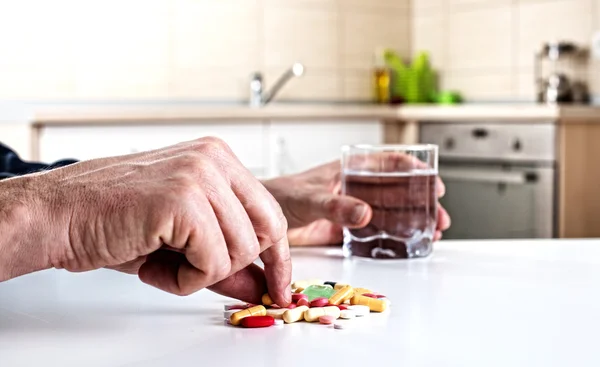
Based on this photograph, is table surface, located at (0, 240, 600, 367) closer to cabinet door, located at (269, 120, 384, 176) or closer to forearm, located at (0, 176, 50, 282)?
forearm, located at (0, 176, 50, 282)

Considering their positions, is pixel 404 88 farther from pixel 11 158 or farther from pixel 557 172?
pixel 11 158

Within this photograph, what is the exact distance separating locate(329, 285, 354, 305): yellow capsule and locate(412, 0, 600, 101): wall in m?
3.28

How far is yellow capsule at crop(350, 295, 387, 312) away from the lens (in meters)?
0.72

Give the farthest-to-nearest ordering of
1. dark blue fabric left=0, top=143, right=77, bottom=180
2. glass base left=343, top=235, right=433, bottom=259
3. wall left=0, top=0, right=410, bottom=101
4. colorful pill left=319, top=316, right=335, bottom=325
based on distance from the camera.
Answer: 1. wall left=0, top=0, right=410, bottom=101
2. dark blue fabric left=0, top=143, right=77, bottom=180
3. glass base left=343, top=235, right=433, bottom=259
4. colorful pill left=319, top=316, right=335, bottom=325

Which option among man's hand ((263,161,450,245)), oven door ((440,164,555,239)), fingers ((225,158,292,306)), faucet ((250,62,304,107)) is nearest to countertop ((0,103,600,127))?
oven door ((440,164,555,239))

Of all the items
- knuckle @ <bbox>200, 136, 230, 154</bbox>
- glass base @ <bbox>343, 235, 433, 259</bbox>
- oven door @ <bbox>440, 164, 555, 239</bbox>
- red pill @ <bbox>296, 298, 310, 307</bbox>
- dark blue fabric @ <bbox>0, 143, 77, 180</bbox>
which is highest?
knuckle @ <bbox>200, 136, 230, 154</bbox>

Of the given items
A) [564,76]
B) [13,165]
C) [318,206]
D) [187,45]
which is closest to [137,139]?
[187,45]

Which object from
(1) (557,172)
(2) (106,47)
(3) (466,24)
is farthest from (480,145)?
(2) (106,47)

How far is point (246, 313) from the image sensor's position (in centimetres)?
68

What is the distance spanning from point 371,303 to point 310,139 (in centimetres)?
293

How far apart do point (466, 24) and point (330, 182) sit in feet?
10.9

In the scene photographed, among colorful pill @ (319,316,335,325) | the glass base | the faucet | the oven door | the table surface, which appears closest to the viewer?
the table surface

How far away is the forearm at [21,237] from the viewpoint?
2.11 feet

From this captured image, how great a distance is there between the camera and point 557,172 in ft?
10.6
